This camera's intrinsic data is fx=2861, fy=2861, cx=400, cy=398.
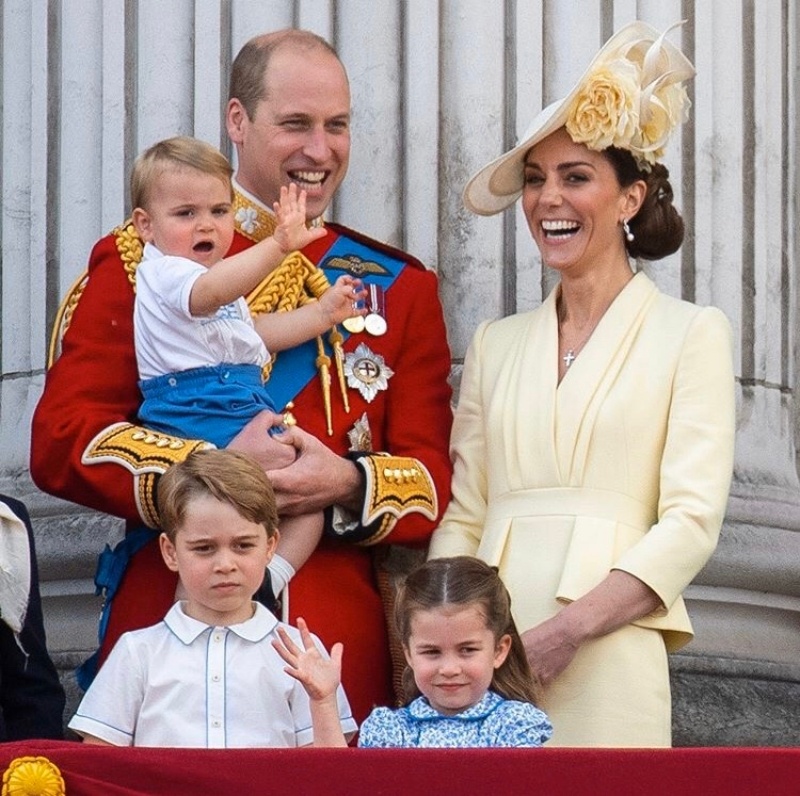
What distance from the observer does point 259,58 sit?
5914 mm

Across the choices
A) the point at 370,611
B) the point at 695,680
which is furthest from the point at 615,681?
the point at 695,680

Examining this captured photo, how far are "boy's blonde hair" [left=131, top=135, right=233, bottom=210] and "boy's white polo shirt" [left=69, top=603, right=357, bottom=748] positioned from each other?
930 mm

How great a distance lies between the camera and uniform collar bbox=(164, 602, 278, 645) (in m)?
5.01

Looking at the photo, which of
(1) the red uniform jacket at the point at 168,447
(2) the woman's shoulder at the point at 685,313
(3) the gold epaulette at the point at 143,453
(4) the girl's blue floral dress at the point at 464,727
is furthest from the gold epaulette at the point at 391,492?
(4) the girl's blue floral dress at the point at 464,727

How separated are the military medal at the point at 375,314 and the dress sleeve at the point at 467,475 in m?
0.19

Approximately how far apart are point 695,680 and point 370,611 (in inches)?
37.1

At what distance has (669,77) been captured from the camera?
18.7 ft

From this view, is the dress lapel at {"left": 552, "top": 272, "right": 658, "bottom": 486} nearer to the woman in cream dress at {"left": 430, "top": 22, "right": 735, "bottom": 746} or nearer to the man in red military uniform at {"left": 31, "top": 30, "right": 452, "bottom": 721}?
the woman in cream dress at {"left": 430, "top": 22, "right": 735, "bottom": 746}

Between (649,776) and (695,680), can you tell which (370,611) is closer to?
(695,680)

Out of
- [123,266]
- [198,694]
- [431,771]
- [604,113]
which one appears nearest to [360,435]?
[123,266]

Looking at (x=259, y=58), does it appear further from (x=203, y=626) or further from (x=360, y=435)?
(x=203, y=626)

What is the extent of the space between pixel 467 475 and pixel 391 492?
0.83ft

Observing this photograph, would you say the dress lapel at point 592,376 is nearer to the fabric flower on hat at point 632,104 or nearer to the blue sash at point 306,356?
the fabric flower on hat at point 632,104

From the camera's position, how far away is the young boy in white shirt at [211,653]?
493 cm
